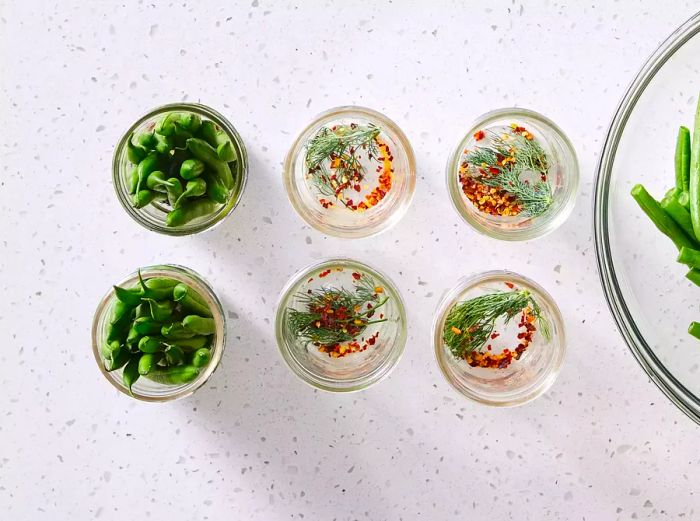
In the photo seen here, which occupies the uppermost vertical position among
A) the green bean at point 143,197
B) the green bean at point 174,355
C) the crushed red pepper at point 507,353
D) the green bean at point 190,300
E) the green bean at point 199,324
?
the green bean at point 143,197

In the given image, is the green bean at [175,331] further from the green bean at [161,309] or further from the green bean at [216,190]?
the green bean at [216,190]

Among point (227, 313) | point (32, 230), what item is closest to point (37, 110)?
point (32, 230)

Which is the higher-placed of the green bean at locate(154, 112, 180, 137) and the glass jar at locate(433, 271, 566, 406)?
the green bean at locate(154, 112, 180, 137)

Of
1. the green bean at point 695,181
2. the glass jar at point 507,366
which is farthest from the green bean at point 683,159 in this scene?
the glass jar at point 507,366

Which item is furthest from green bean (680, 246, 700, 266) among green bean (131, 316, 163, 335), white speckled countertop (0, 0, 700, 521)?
green bean (131, 316, 163, 335)

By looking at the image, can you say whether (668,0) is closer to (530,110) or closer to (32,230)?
(530,110)

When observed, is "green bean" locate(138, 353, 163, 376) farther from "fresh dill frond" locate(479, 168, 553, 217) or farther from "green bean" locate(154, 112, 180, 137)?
"fresh dill frond" locate(479, 168, 553, 217)
